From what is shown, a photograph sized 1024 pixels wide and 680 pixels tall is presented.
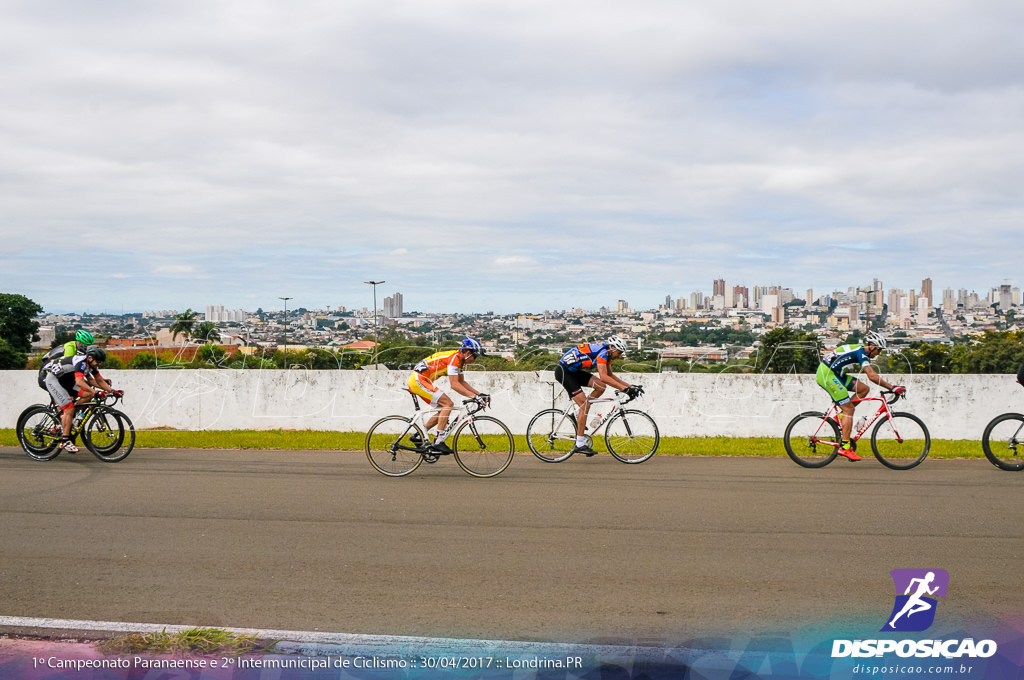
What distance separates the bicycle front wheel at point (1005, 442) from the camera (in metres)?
10.8

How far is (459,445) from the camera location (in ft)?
34.2

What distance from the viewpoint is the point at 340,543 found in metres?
6.89

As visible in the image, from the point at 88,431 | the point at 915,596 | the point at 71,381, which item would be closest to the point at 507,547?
the point at 915,596

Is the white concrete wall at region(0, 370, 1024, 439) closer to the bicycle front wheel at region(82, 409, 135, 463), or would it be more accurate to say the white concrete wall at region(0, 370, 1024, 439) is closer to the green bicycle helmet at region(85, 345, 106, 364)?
the green bicycle helmet at region(85, 345, 106, 364)

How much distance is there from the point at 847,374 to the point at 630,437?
10.3 ft

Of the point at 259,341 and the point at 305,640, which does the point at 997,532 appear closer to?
the point at 305,640

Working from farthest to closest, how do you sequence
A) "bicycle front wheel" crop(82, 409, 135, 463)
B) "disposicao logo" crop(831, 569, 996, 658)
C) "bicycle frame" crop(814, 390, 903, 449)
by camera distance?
"bicycle front wheel" crop(82, 409, 135, 463) < "bicycle frame" crop(814, 390, 903, 449) < "disposicao logo" crop(831, 569, 996, 658)

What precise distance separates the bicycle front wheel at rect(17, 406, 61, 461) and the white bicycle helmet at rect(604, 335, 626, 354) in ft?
25.8

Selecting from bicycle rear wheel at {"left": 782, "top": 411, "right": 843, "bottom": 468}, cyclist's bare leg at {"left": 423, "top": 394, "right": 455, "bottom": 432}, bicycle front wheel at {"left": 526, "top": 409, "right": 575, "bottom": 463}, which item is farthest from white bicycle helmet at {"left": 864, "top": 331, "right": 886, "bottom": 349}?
cyclist's bare leg at {"left": 423, "top": 394, "right": 455, "bottom": 432}

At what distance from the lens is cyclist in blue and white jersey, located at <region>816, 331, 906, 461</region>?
1127 centimetres

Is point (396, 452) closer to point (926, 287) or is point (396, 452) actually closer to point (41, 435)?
Answer: point (41, 435)

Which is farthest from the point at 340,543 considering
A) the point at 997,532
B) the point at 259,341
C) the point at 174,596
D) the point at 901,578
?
the point at 259,341

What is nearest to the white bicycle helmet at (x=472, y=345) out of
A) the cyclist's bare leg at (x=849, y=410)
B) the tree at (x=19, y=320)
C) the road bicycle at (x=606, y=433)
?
the road bicycle at (x=606, y=433)

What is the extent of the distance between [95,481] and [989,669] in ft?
30.5
